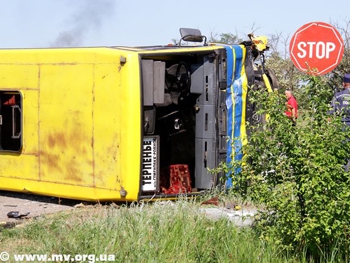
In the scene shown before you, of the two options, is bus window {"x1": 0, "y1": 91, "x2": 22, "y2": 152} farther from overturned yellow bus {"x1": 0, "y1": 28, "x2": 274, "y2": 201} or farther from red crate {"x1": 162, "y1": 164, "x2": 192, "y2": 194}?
red crate {"x1": 162, "y1": 164, "x2": 192, "y2": 194}

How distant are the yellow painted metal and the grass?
54.9 inches

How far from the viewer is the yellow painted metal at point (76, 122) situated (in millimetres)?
9070

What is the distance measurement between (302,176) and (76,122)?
339cm

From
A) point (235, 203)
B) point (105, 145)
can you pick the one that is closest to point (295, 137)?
point (235, 203)

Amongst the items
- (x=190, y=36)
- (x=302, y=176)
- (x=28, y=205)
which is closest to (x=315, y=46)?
(x=190, y=36)

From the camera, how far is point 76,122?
9430 mm

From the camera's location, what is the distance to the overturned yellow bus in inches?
359

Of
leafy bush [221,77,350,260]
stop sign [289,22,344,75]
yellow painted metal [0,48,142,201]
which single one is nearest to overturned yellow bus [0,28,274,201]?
yellow painted metal [0,48,142,201]

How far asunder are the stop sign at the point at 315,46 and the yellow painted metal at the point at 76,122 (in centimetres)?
241

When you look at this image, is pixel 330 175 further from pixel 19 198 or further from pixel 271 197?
pixel 19 198

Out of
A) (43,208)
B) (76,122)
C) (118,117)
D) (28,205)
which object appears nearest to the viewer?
(118,117)

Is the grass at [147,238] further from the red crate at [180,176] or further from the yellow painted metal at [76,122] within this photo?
the red crate at [180,176]

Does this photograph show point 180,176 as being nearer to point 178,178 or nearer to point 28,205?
point 178,178

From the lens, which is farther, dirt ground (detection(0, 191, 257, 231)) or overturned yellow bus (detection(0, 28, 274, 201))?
overturned yellow bus (detection(0, 28, 274, 201))
